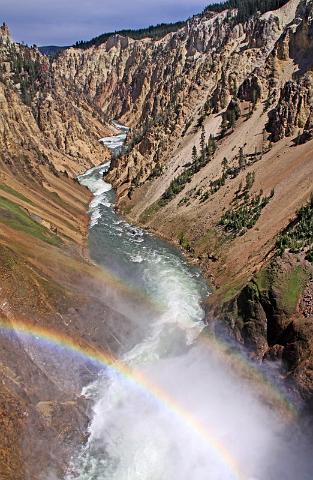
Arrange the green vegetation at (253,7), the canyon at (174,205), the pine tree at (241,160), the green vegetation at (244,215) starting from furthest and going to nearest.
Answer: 1. the green vegetation at (253,7)
2. the pine tree at (241,160)
3. the green vegetation at (244,215)
4. the canyon at (174,205)

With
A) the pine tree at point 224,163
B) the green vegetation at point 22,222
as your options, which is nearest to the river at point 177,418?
the green vegetation at point 22,222

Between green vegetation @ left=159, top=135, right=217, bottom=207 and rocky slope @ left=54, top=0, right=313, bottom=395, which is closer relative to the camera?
rocky slope @ left=54, top=0, right=313, bottom=395

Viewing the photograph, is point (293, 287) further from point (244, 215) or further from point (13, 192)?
point (13, 192)

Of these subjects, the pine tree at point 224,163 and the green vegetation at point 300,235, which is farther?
the pine tree at point 224,163

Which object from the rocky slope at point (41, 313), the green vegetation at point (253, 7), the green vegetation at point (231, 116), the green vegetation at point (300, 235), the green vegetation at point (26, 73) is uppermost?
the green vegetation at point (253, 7)

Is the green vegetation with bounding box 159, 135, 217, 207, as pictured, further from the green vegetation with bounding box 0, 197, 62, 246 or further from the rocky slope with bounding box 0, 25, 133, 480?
the green vegetation with bounding box 0, 197, 62, 246

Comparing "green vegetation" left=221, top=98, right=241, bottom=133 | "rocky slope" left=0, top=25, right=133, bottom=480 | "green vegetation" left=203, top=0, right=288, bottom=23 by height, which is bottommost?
"rocky slope" left=0, top=25, right=133, bottom=480

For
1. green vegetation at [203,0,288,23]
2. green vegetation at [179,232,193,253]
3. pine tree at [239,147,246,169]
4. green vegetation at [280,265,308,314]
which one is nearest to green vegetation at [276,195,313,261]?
green vegetation at [280,265,308,314]

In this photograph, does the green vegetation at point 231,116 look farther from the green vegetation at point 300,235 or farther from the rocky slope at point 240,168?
the green vegetation at point 300,235
